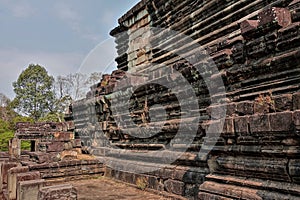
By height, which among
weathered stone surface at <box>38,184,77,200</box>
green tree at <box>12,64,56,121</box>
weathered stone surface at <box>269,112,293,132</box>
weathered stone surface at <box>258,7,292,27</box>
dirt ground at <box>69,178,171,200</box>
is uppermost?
green tree at <box>12,64,56,121</box>

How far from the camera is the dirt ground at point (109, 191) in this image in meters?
6.31

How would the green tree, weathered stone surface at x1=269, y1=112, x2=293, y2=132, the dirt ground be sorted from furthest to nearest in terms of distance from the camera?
the green tree, the dirt ground, weathered stone surface at x1=269, y1=112, x2=293, y2=132

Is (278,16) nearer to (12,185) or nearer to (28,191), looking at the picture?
(28,191)

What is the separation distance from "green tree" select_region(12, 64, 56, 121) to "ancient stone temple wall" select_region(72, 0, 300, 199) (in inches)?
1089

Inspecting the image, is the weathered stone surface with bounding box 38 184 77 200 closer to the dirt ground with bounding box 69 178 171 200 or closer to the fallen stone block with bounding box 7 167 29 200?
the dirt ground with bounding box 69 178 171 200

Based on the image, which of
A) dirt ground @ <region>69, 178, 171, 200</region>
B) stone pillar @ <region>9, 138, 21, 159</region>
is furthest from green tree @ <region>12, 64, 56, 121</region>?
dirt ground @ <region>69, 178, 171, 200</region>

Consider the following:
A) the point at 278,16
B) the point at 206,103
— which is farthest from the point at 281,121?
the point at 206,103

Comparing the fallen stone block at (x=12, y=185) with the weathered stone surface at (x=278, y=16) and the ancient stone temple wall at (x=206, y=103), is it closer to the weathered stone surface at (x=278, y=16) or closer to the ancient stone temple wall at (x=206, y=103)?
the ancient stone temple wall at (x=206, y=103)

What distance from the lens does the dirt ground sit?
631 centimetres

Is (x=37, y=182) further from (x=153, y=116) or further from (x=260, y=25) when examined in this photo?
(x=260, y=25)

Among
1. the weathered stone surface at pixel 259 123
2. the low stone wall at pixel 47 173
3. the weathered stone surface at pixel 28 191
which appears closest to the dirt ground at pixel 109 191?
the low stone wall at pixel 47 173

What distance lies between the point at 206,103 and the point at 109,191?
2873mm

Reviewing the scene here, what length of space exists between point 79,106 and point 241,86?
28.9ft

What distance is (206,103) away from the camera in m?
5.83
